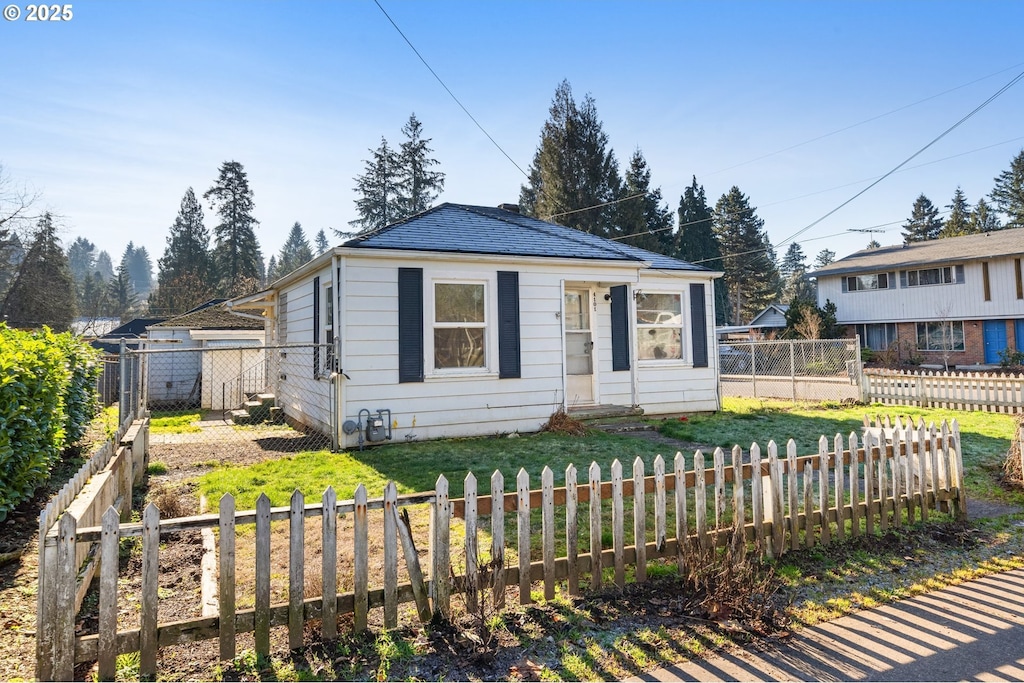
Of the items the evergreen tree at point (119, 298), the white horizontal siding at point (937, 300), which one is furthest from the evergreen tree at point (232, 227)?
the white horizontal siding at point (937, 300)

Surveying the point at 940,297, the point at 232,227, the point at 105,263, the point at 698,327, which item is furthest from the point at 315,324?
the point at 105,263

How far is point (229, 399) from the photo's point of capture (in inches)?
669

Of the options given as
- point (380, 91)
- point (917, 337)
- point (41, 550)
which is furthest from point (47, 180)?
point (917, 337)

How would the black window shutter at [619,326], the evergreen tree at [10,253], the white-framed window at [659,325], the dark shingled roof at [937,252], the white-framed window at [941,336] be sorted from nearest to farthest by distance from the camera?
the black window shutter at [619,326], the white-framed window at [659,325], the evergreen tree at [10,253], the dark shingled roof at [937,252], the white-framed window at [941,336]

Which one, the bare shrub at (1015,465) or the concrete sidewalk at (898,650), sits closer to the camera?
the concrete sidewalk at (898,650)

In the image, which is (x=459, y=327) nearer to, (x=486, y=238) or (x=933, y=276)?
(x=486, y=238)

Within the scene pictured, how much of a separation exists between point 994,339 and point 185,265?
56378 mm

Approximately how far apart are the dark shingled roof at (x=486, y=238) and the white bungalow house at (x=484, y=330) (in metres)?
0.05

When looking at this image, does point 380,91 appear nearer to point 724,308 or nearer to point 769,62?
point 769,62

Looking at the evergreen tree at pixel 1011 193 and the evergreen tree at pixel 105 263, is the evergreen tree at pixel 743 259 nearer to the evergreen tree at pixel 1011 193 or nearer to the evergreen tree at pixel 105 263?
the evergreen tree at pixel 1011 193

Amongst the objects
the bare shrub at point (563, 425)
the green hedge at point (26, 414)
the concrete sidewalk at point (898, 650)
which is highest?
the green hedge at point (26, 414)

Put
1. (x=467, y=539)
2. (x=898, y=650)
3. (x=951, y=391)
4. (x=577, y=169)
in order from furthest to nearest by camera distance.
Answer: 1. (x=577, y=169)
2. (x=951, y=391)
3. (x=467, y=539)
4. (x=898, y=650)

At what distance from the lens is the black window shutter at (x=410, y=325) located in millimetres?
9305

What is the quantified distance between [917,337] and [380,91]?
102 feet
